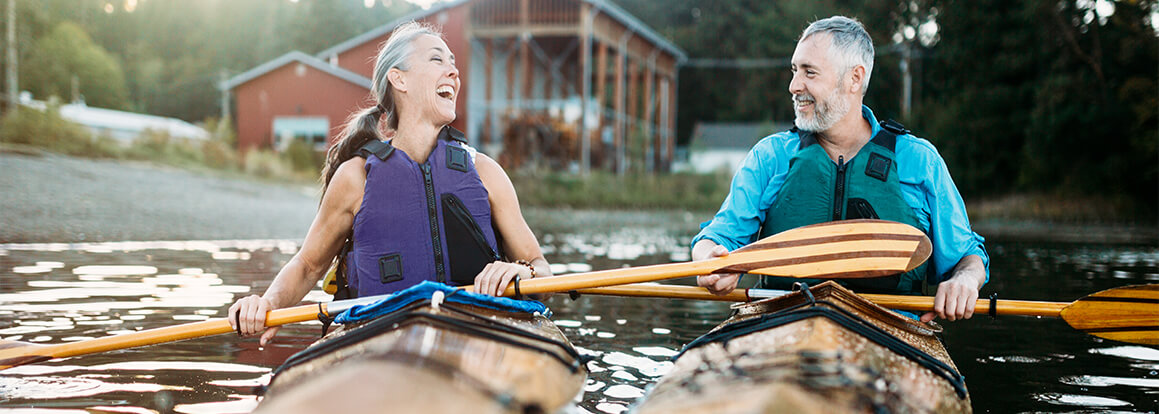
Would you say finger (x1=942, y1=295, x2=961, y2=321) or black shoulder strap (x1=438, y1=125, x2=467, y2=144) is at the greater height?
black shoulder strap (x1=438, y1=125, x2=467, y2=144)

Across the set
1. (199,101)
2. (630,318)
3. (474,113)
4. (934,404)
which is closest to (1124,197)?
(474,113)

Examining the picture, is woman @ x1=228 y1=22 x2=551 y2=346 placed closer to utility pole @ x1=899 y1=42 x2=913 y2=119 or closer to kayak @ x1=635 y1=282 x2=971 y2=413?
kayak @ x1=635 y1=282 x2=971 y2=413

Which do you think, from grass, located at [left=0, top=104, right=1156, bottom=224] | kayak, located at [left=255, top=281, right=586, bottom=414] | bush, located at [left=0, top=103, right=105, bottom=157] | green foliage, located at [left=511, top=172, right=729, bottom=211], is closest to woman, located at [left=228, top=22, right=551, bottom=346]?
kayak, located at [left=255, top=281, right=586, bottom=414]

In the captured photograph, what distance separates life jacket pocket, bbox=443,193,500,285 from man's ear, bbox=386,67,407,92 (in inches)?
16.6

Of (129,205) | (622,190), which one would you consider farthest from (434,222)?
(622,190)

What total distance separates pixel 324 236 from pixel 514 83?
19.8m

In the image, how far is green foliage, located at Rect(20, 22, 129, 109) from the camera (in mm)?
34906

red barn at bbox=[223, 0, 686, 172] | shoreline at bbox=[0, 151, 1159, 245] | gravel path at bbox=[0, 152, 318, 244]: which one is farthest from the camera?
red barn at bbox=[223, 0, 686, 172]

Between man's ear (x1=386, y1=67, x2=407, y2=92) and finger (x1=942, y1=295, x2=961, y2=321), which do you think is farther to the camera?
man's ear (x1=386, y1=67, x2=407, y2=92)

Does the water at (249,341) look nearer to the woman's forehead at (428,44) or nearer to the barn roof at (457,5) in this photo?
the woman's forehead at (428,44)

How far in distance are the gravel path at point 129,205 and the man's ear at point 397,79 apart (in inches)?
288

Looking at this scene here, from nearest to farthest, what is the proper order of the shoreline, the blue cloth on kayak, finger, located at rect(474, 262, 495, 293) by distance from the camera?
the blue cloth on kayak < finger, located at rect(474, 262, 495, 293) < the shoreline

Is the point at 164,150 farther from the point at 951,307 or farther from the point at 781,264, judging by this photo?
the point at 951,307

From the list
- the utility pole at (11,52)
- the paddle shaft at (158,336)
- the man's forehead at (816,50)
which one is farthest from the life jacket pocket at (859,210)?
the utility pole at (11,52)
